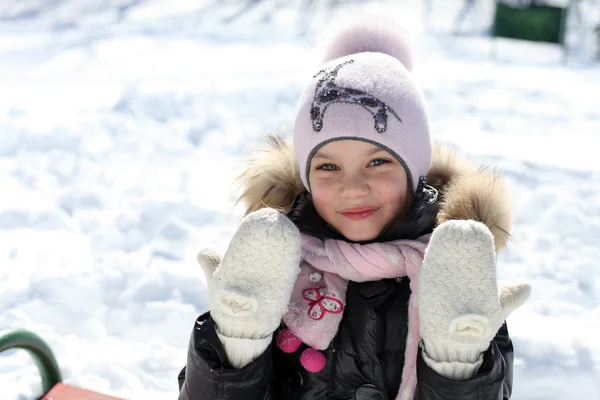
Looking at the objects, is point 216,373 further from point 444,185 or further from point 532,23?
point 532,23

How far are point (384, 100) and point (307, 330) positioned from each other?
1.76ft

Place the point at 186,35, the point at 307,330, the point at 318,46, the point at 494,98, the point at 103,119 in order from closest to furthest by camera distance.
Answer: the point at 307,330, the point at 318,46, the point at 103,119, the point at 494,98, the point at 186,35

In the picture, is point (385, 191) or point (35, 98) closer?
point (385, 191)

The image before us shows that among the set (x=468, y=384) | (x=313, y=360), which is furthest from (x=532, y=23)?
(x=468, y=384)

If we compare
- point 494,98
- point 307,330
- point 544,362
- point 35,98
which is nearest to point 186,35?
point 35,98

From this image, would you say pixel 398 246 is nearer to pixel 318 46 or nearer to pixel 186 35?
pixel 318 46

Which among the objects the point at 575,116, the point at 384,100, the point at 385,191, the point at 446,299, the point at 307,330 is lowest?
the point at 575,116

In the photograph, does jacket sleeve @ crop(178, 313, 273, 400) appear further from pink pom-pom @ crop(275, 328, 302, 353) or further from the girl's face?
the girl's face

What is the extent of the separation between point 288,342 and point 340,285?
17cm

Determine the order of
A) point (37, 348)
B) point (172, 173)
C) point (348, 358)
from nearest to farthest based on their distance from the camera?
point (348, 358) < point (37, 348) < point (172, 173)

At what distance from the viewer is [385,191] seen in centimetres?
Result: 156

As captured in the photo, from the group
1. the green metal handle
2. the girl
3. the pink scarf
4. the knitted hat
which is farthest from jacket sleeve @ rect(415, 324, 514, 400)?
the green metal handle

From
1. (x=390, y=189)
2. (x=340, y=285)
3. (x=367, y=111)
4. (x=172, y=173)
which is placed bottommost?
(x=172, y=173)

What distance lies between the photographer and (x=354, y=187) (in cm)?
152
